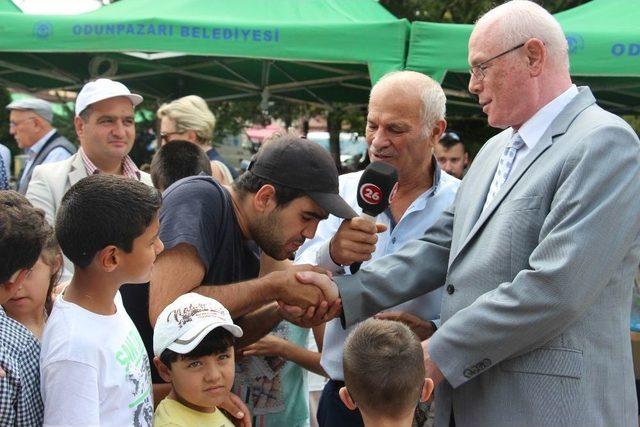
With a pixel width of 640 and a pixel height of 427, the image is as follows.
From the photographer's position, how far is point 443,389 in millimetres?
2867

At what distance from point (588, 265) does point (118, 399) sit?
136 cm

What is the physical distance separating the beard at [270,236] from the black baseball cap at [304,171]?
123 mm

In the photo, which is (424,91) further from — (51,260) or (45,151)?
(45,151)

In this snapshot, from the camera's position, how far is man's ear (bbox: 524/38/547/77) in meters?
2.78

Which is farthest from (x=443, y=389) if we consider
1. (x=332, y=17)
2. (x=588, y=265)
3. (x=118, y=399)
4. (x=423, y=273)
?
(x=332, y=17)

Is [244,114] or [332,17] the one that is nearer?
[332,17]

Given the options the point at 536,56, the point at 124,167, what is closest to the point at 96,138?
the point at 124,167

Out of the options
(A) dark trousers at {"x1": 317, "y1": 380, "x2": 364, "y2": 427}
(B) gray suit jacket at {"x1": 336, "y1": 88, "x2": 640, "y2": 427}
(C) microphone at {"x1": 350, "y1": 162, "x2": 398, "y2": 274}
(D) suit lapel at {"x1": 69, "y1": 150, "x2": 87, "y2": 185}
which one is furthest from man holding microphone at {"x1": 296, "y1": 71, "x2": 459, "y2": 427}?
(D) suit lapel at {"x1": 69, "y1": 150, "x2": 87, "y2": 185}

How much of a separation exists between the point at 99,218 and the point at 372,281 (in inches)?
44.9

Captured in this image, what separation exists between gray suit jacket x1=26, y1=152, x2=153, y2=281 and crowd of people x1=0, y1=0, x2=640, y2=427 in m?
1.60

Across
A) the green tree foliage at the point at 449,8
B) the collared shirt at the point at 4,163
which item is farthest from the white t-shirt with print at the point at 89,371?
the green tree foliage at the point at 449,8

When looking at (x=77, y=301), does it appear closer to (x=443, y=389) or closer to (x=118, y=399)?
(x=118, y=399)

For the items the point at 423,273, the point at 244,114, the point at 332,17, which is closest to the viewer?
the point at 423,273

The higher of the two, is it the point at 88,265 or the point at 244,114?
the point at 88,265
